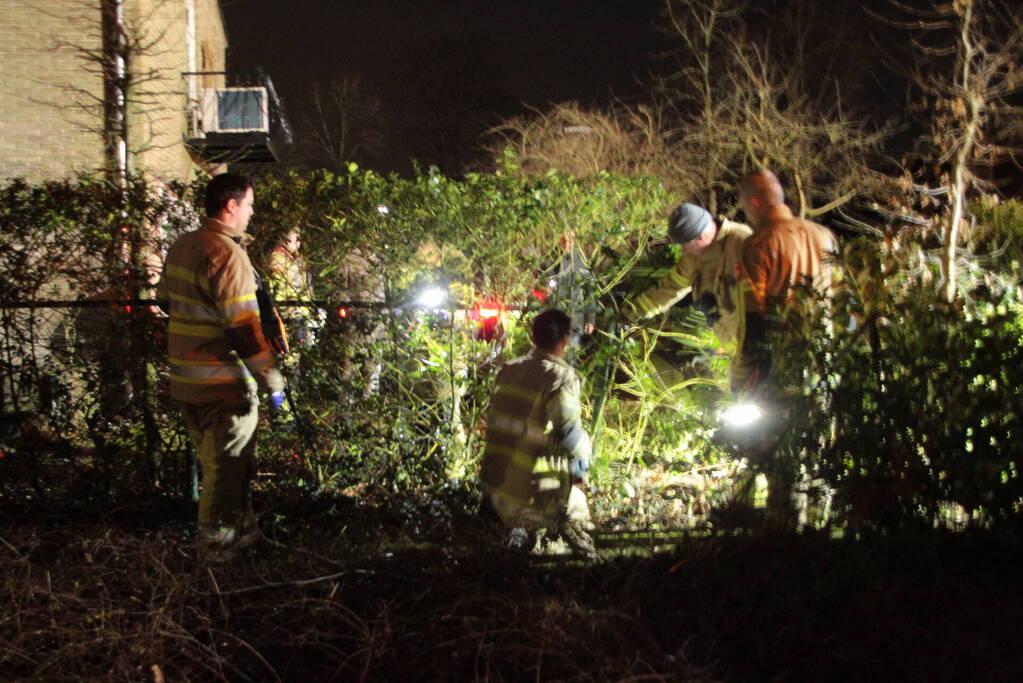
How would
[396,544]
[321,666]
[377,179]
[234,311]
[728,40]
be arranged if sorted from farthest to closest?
[728,40] → [377,179] → [396,544] → [234,311] → [321,666]

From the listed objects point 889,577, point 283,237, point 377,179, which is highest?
point 377,179

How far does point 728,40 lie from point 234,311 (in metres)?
17.9

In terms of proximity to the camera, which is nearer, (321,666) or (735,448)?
(321,666)

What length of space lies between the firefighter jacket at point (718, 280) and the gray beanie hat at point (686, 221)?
0.14 m

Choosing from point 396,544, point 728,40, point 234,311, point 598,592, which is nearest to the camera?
point 598,592

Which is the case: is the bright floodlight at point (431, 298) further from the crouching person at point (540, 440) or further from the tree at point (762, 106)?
the tree at point (762, 106)

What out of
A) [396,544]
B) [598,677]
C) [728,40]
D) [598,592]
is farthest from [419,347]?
[728,40]

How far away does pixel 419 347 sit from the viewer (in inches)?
193

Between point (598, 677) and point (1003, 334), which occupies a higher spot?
point (1003, 334)

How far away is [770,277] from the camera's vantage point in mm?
3975

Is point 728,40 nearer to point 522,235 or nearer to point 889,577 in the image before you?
point 522,235

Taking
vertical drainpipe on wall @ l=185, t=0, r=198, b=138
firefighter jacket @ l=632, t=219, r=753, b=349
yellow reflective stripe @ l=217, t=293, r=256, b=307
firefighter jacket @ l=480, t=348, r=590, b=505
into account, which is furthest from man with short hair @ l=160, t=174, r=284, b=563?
vertical drainpipe on wall @ l=185, t=0, r=198, b=138

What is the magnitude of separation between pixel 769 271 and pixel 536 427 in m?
1.29

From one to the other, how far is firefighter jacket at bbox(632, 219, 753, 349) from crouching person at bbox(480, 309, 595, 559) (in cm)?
85
